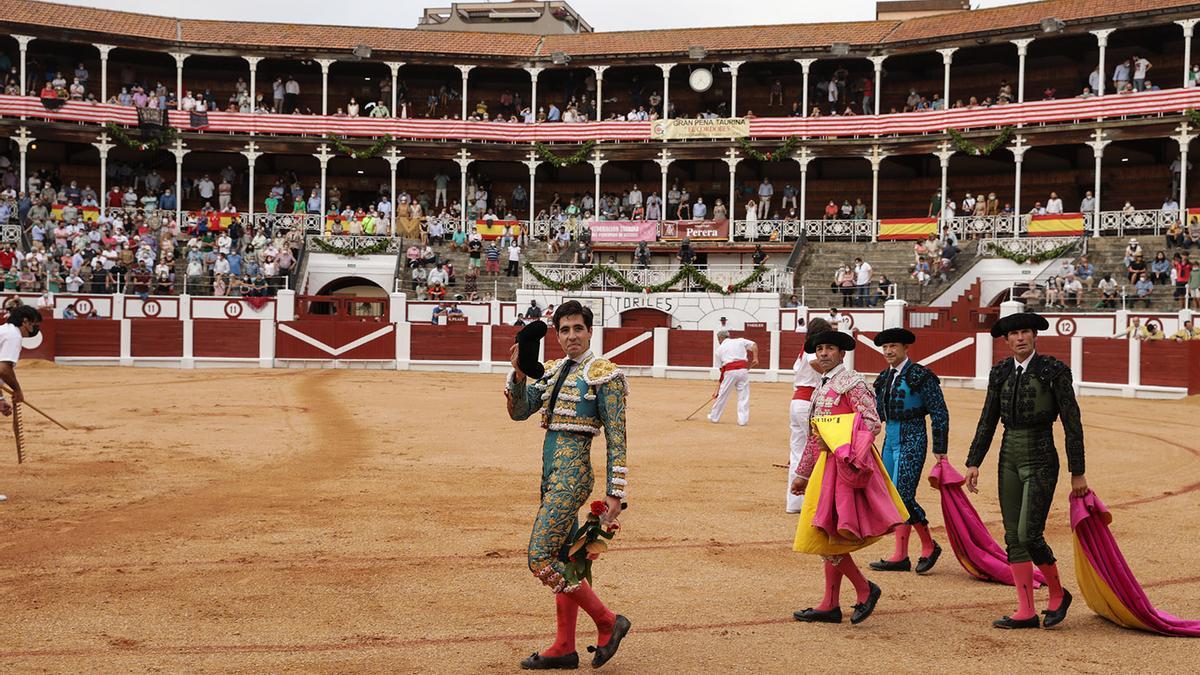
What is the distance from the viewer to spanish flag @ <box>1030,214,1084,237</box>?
92.7 ft

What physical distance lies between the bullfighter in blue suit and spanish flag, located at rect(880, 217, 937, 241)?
24.9 metres

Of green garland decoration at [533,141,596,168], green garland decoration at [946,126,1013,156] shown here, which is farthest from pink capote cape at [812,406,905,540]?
green garland decoration at [533,141,596,168]

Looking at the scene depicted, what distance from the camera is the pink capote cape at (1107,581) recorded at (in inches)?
209

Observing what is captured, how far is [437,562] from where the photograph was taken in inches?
267

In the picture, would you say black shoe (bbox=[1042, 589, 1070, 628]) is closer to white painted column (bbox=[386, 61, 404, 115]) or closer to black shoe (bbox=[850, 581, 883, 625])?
black shoe (bbox=[850, 581, 883, 625])

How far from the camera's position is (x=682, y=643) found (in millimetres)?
5172

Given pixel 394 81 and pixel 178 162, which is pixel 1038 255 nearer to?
pixel 394 81

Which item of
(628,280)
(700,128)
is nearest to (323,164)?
(700,128)

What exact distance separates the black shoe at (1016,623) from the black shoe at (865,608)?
547mm

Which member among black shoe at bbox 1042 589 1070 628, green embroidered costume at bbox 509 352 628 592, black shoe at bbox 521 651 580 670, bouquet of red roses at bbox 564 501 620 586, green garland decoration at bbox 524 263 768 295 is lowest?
black shoe at bbox 521 651 580 670

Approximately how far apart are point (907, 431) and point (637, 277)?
21.4 m

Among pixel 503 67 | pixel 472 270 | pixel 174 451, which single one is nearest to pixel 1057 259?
pixel 472 270

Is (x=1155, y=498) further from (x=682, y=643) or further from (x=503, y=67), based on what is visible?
(x=503, y=67)

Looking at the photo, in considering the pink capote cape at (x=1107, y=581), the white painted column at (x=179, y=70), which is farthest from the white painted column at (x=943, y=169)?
the pink capote cape at (x=1107, y=581)
